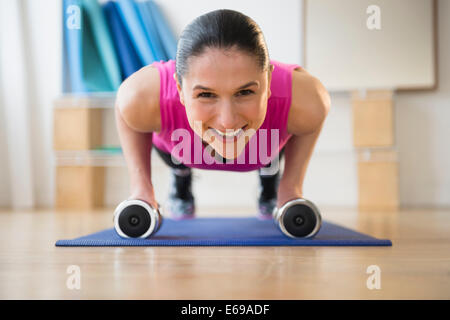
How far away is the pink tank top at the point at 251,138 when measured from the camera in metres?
1.01

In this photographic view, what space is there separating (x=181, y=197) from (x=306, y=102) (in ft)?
2.72

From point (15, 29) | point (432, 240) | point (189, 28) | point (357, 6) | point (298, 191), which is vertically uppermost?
point (15, 29)

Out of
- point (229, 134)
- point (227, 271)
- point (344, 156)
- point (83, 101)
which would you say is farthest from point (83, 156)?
point (227, 271)

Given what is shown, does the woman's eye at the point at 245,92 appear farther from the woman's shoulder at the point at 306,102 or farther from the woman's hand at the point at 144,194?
the woman's hand at the point at 144,194

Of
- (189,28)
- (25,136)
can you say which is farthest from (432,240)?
(25,136)

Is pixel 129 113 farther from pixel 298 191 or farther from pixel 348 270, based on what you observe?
pixel 348 270

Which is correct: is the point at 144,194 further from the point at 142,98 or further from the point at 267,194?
the point at 267,194

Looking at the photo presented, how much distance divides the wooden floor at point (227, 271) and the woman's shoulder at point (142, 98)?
295 mm

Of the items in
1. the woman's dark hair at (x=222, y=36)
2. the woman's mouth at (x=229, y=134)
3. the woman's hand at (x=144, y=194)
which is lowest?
the woman's hand at (x=144, y=194)

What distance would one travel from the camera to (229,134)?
0.87 meters

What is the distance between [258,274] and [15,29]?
6.93 feet

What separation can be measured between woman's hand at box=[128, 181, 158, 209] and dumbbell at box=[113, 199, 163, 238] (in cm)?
2

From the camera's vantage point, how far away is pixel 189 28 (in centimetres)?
85

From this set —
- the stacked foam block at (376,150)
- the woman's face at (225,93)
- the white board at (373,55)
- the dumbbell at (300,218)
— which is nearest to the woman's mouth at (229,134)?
the woman's face at (225,93)
